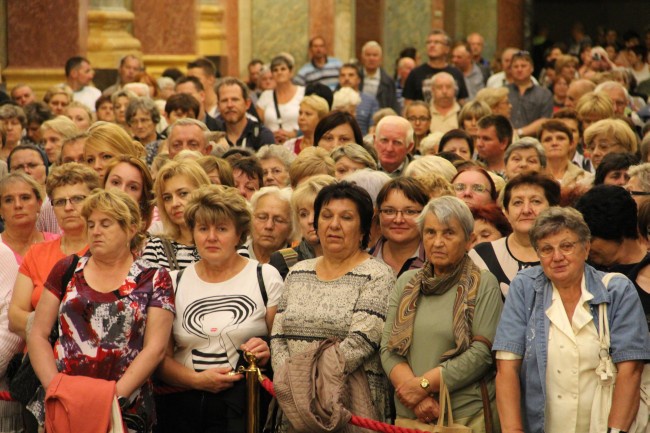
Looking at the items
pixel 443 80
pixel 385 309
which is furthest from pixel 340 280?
pixel 443 80

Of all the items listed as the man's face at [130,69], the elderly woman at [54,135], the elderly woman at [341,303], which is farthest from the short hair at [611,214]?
the man's face at [130,69]

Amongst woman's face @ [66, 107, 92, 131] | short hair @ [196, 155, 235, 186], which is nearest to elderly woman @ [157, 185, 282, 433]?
short hair @ [196, 155, 235, 186]

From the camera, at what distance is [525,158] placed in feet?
32.9

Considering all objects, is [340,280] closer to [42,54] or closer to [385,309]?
[385,309]

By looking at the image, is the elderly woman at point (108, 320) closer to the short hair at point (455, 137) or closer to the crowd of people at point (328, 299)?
the crowd of people at point (328, 299)

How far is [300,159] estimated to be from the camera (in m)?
9.17

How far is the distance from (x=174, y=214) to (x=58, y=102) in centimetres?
682

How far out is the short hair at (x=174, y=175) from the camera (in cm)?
794

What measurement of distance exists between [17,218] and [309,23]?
1430cm

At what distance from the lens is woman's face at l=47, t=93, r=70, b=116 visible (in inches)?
560

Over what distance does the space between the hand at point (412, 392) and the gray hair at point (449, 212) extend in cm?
78

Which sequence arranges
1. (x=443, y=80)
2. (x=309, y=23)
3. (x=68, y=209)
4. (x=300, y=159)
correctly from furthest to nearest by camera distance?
(x=309, y=23) < (x=443, y=80) < (x=300, y=159) < (x=68, y=209)

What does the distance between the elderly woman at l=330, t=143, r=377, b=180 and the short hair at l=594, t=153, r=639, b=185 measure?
156cm

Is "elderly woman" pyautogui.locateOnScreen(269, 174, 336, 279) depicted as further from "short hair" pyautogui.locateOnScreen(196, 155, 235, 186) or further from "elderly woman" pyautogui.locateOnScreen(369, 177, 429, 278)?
"short hair" pyautogui.locateOnScreen(196, 155, 235, 186)
